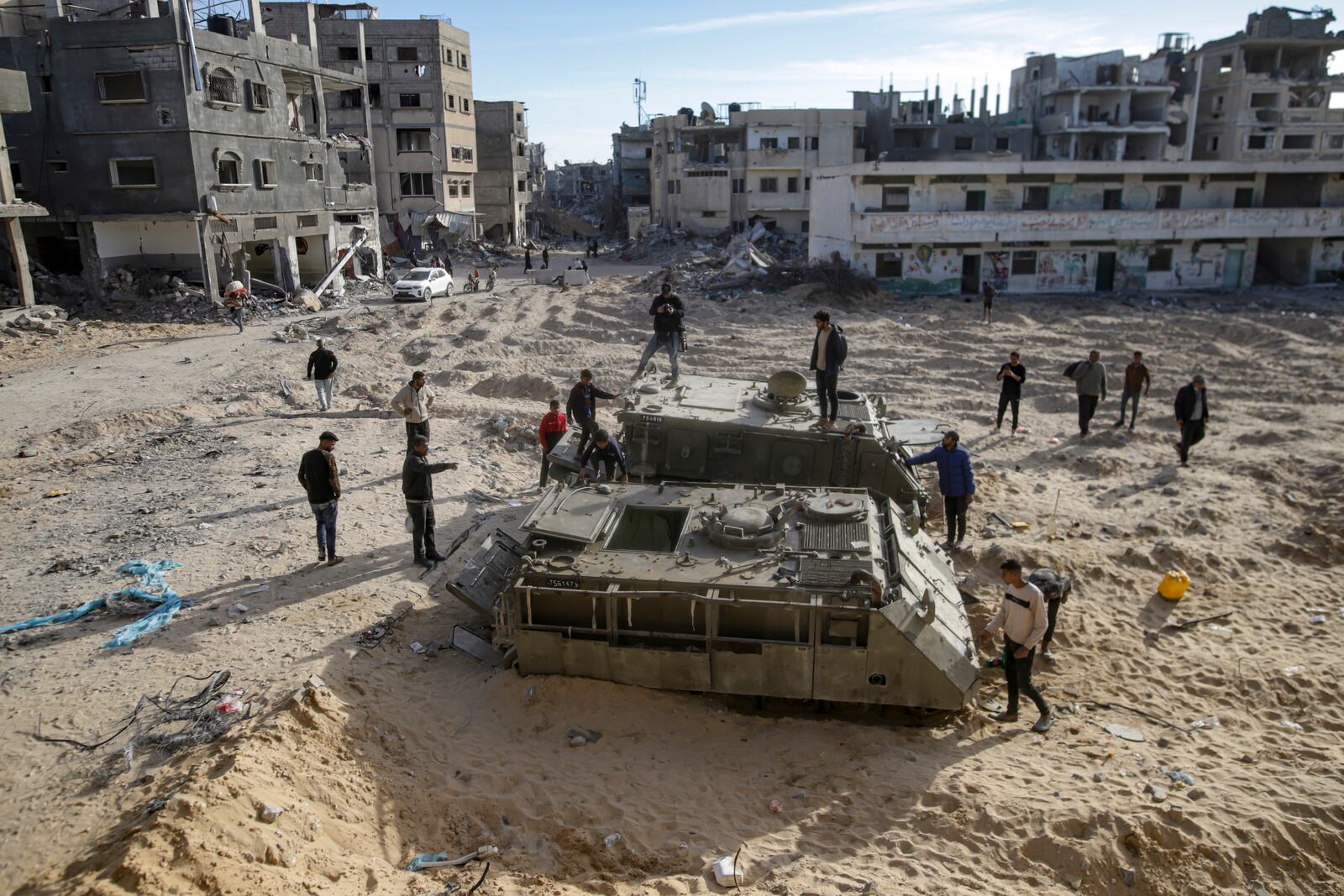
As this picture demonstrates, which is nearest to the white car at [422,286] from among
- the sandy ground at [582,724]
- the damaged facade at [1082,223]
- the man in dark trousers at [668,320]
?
the damaged facade at [1082,223]

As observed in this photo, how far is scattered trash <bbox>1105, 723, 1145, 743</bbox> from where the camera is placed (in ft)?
27.5

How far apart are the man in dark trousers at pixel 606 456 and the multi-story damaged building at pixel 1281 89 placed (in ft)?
171

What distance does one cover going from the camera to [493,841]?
273 inches

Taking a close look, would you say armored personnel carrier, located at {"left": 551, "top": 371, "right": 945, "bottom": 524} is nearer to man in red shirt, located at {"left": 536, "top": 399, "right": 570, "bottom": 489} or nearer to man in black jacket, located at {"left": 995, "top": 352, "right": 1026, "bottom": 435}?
Answer: man in red shirt, located at {"left": 536, "top": 399, "right": 570, "bottom": 489}

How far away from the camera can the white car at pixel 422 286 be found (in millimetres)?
33969

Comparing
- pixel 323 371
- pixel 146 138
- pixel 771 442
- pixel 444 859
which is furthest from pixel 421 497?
pixel 146 138

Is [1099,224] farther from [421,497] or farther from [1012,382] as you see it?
[421,497]

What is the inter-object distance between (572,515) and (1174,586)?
739 centimetres

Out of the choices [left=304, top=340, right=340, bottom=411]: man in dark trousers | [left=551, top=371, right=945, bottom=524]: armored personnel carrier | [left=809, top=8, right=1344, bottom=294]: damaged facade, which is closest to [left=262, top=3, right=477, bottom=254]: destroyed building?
[left=809, top=8, right=1344, bottom=294]: damaged facade

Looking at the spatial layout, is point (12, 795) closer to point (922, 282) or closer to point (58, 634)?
point (58, 634)

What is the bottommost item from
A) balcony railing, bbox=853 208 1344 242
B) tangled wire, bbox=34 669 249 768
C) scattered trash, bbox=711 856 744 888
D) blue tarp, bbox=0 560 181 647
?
scattered trash, bbox=711 856 744 888

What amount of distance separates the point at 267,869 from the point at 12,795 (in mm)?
2136

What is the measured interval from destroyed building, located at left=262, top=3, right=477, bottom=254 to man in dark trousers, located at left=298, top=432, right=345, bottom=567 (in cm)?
4310

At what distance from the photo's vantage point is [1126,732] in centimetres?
848
